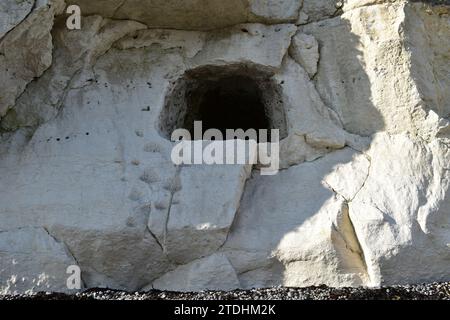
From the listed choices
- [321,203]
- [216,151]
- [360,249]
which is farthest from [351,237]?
[216,151]

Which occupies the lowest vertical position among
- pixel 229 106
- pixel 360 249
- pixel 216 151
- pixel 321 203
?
pixel 360 249

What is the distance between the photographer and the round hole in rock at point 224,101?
200 inches

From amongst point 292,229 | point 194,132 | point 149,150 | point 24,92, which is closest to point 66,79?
point 24,92

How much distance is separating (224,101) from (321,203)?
1898 mm

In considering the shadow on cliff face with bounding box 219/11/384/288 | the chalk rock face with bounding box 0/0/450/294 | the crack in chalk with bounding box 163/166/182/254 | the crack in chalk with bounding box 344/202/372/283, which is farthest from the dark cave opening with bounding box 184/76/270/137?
the crack in chalk with bounding box 344/202/372/283

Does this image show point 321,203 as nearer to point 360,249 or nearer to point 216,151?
point 360,249

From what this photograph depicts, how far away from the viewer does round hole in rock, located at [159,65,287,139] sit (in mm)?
5082

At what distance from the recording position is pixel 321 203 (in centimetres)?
443

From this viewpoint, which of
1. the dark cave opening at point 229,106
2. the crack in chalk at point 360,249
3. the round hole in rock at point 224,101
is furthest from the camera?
the dark cave opening at point 229,106

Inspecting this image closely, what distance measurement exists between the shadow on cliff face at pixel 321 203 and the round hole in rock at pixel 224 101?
1.23 ft

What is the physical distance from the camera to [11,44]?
14.4ft

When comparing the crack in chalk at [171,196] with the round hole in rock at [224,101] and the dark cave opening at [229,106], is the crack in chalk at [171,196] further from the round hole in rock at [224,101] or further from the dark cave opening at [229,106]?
the dark cave opening at [229,106]

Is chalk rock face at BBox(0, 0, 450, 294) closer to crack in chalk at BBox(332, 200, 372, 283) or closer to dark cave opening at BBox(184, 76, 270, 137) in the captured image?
crack in chalk at BBox(332, 200, 372, 283)

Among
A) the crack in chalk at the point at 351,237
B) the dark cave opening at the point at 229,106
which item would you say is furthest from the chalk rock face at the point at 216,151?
the dark cave opening at the point at 229,106
